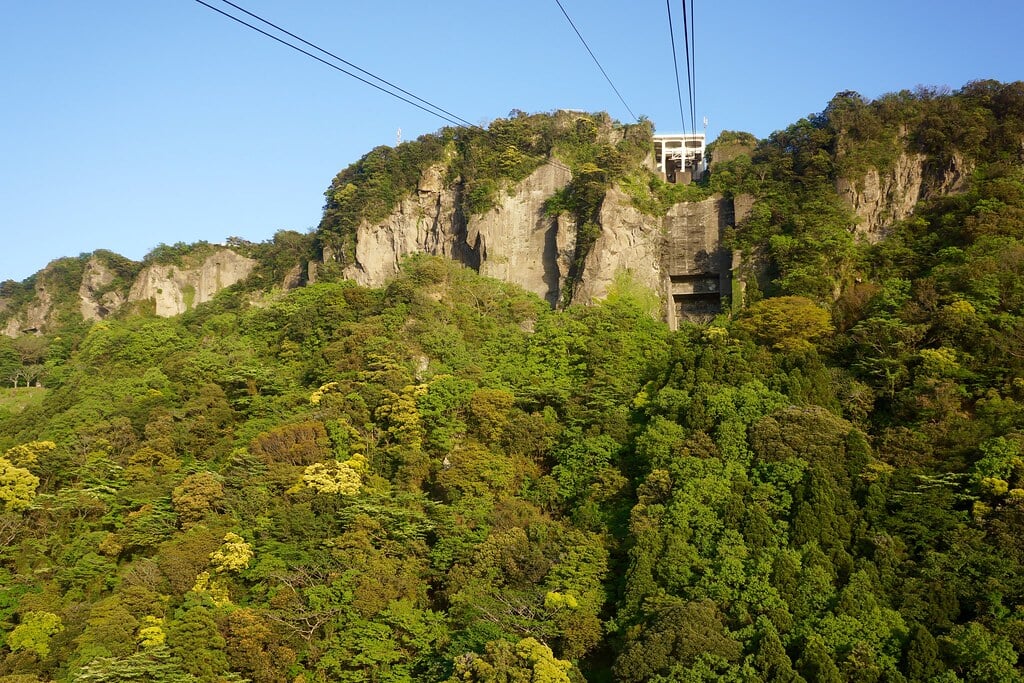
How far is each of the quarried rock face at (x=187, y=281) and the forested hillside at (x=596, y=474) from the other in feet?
45.6

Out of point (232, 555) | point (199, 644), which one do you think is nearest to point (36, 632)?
point (199, 644)

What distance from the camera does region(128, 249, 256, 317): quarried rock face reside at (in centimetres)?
5469

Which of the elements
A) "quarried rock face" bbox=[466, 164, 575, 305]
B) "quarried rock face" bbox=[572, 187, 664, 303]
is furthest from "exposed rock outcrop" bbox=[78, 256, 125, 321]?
"quarried rock face" bbox=[572, 187, 664, 303]

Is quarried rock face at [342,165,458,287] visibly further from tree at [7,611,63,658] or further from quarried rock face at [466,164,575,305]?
tree at [7,611,63,658]

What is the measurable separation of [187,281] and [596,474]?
34.0m

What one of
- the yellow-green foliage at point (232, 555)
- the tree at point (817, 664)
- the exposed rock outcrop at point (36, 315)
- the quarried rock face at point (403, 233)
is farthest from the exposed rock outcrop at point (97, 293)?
the tree at point (817, 664)

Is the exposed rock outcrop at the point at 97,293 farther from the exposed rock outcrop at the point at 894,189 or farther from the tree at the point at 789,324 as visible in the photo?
the exposed rock outcrop at the point at 894,189

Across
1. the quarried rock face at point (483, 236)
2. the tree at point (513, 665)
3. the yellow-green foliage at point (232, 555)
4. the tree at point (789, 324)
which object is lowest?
the tree at point (513, 665)

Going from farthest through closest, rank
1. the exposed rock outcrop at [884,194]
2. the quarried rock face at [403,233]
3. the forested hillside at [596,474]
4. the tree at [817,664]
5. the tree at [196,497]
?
the quarried rock face at [403,233] → the exposed rock outcrop at [884,194] → the tree at [196,497] → the forested hillside at [596,474] → the tree at [817,664]

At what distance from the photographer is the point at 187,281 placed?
182ft

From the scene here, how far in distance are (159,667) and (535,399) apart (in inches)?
546

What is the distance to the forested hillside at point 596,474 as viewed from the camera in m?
22.5

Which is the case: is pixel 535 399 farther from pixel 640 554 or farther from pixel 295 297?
pixel 295 297

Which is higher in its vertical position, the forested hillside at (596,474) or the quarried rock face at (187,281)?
the quarried rock face at (187,281)
